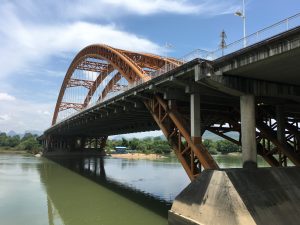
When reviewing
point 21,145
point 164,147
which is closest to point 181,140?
point 164,147

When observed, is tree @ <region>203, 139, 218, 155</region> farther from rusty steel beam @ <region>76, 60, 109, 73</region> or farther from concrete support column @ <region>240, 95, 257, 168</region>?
concrete support column @ <region>240, 95, 257, 168</region>

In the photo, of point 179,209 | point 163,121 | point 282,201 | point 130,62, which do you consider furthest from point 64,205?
point 130,62

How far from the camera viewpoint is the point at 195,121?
20.6m

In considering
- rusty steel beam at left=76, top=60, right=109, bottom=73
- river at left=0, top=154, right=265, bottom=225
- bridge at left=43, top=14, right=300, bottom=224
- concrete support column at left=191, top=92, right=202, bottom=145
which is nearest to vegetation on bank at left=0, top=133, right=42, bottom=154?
rusty steel beam at left=76, top=60, right=109, bottom=73

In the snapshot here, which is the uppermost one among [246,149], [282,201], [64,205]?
[246,149]

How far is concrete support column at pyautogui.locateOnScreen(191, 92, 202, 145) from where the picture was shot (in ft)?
66.7

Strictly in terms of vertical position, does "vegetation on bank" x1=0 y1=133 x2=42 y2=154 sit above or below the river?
above

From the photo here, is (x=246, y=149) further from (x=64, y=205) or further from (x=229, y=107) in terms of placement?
(x=64, y=205)

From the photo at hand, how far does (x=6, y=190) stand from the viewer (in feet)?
108

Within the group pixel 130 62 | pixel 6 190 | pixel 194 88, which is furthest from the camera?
pixel 130 62

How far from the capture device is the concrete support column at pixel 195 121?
66.7ft

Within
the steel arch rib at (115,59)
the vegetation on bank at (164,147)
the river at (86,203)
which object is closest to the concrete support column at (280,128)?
the river at (86,203)

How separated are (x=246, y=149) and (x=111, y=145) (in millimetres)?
146228

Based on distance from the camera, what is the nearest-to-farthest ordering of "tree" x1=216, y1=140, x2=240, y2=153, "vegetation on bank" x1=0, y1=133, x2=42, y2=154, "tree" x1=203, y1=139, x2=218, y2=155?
"tree" x1=203, y1=139, x2=218, y2=155, "vegetation on bank" x1=0, y1=133, x2=42, y2=154, "tree" x1=216, y1=140, x2=240, y2=153
